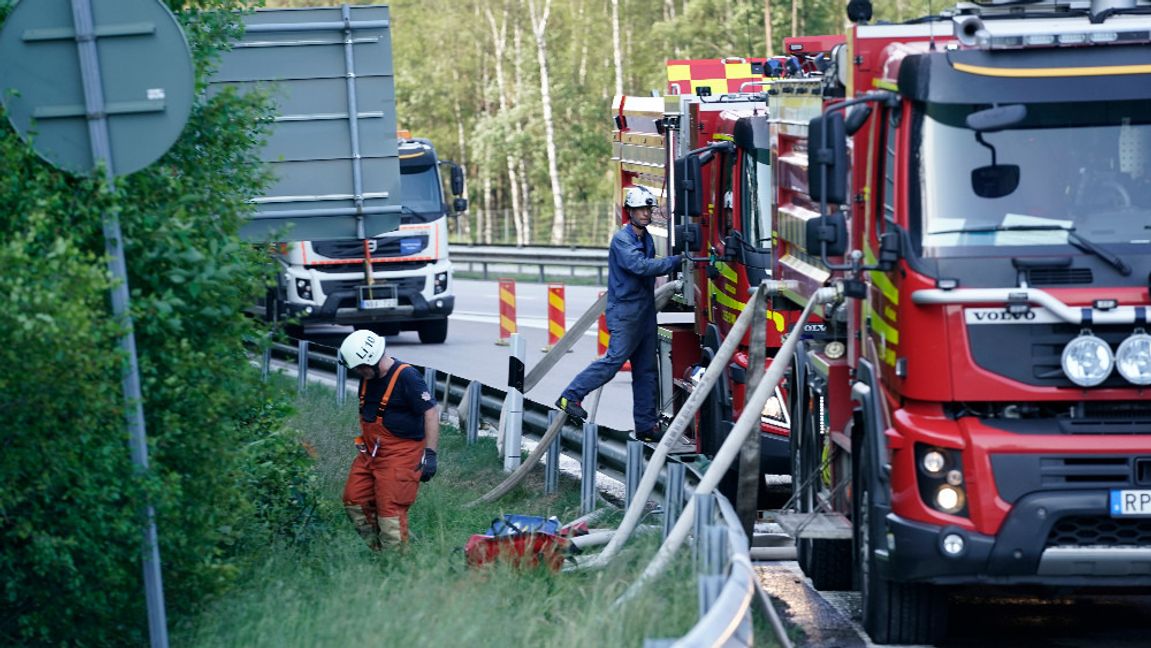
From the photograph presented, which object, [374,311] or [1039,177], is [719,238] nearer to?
[1039,177]

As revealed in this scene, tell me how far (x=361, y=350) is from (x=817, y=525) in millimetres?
2856

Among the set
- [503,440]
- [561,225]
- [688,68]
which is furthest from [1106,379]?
[561,225]

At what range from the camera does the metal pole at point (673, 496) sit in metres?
9.03

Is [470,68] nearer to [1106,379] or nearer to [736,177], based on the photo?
[736,177]

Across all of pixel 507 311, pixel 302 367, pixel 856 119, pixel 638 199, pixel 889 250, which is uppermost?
pixel 856 119

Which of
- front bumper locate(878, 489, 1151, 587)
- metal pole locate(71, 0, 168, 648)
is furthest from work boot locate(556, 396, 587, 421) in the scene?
metal pole locate(71, 0, 168, 648)

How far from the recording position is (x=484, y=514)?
39.1 feet

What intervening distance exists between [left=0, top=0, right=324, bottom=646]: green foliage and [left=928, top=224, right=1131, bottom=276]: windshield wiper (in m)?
3.05

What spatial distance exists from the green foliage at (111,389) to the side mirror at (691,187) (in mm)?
4896

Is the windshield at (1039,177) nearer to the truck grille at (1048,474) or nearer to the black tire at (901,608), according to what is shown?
the truck grille at (1048,474)

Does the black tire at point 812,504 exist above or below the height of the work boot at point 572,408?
above

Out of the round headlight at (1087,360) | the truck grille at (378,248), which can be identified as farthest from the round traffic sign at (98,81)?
the truck grille at (378,248)

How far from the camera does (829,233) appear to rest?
26.4 feet

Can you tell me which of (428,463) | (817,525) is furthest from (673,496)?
(428,463)
